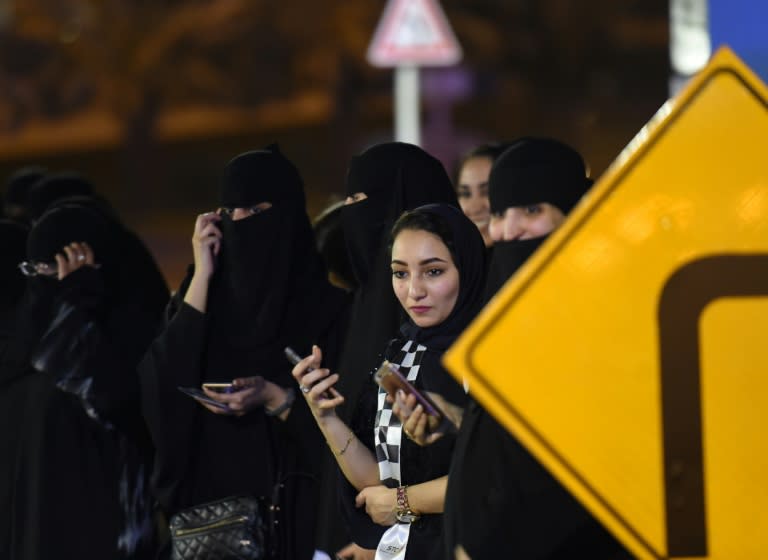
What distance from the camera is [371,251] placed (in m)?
4.94

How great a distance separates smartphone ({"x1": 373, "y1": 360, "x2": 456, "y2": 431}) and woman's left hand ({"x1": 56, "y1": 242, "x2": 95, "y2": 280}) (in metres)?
2.59

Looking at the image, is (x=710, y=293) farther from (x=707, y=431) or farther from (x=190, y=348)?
(x=190, y=348)

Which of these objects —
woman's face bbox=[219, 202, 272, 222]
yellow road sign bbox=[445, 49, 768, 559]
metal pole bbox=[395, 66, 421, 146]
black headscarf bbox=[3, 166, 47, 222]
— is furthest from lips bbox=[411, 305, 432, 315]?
metal pole bbox=[395, 66, 421, 146]

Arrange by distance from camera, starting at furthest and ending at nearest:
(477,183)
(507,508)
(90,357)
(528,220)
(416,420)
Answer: (477,183) → (90,357) → (528,220) → (416,420) → (507,508)

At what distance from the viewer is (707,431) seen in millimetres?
2518

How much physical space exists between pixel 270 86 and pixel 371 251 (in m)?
23.1

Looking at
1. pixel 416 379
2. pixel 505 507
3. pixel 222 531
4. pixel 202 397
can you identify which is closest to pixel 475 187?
pixel 202 397

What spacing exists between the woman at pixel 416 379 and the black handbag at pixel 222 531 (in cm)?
100

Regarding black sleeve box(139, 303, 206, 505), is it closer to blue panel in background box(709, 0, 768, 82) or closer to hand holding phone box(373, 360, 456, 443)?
hand holding phone box(373, 360, 456, 443)

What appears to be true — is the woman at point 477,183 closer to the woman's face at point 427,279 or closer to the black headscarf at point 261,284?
the black headscarf at point 261,284

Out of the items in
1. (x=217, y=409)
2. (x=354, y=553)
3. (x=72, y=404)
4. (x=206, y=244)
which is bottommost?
(x=354, y=553)

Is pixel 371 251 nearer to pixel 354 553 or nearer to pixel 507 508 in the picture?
pixel 354 553

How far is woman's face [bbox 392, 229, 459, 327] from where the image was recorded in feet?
13.4

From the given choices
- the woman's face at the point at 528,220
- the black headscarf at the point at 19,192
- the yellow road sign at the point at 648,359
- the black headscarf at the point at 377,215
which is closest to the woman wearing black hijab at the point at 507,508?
the yellow road sign at the point at 648,359
